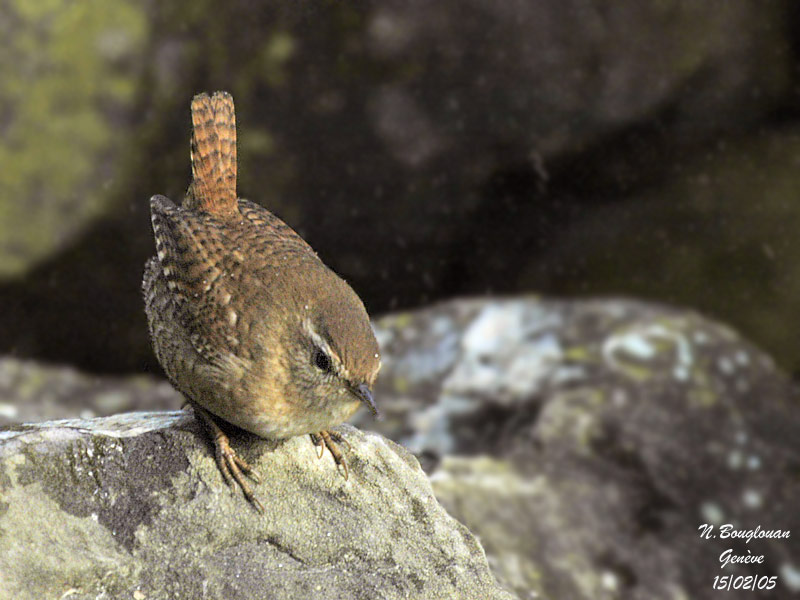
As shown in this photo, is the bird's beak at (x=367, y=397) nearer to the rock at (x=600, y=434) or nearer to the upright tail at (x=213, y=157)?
the upright tail at (x=213, y=157)

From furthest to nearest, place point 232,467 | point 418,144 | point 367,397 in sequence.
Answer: point 418,144 → point 232,467 → point 367,397

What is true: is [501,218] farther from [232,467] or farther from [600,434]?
[232,467]

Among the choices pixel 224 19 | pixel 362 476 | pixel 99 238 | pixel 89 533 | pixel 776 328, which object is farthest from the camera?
pixel 776 328

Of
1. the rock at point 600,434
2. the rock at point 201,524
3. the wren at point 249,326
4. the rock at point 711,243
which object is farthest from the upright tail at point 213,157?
the rock at point 711,243

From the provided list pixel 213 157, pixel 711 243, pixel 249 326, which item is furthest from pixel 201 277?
pixel 711 243

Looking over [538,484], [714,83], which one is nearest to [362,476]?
[538,484]

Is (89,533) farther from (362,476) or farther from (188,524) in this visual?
(362,476)
